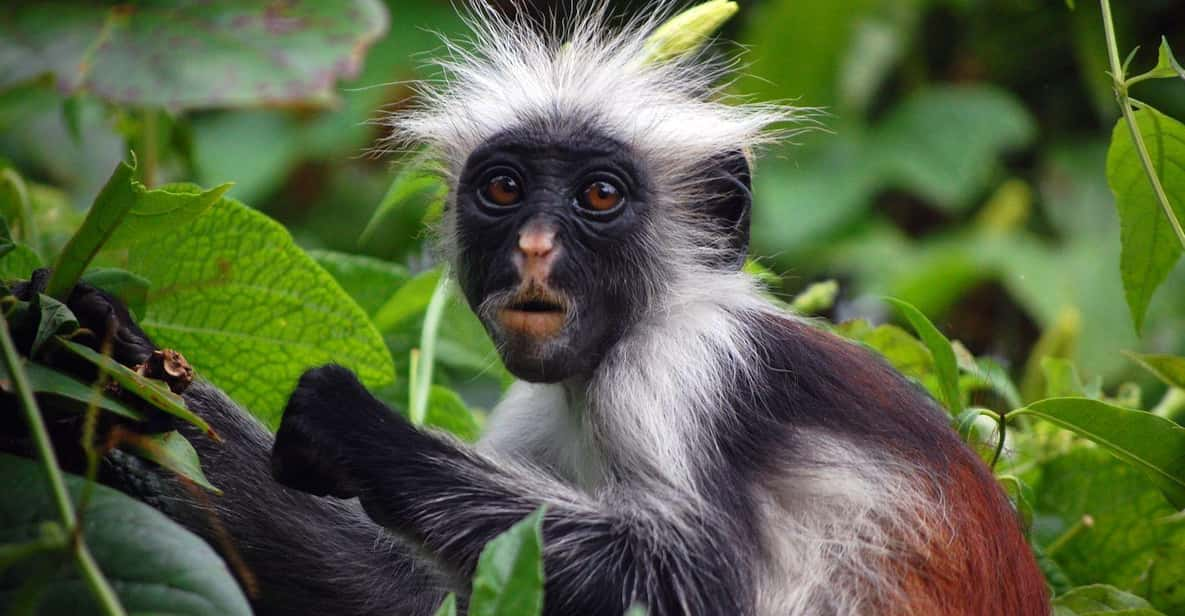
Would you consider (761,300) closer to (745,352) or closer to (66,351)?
(745,352)

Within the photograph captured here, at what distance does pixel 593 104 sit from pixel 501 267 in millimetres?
729

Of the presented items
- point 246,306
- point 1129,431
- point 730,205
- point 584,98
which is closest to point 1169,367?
point 1129,431

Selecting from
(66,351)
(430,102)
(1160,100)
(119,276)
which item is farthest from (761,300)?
(1160,100)

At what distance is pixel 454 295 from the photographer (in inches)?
168

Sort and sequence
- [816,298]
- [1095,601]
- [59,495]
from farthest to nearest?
[816,298], [1095,601], [59,495]

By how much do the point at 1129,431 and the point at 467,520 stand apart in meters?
1.51

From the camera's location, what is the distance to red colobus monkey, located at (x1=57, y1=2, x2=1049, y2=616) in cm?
317

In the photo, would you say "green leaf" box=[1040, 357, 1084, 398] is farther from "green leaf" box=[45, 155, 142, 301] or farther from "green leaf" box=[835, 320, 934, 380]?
"green leaf" box=[45, 155, 142, 301]

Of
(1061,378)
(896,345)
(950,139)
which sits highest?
(896,345)

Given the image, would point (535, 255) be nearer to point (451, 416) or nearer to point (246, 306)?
point (246, 306)

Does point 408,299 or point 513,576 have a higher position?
point 513,576

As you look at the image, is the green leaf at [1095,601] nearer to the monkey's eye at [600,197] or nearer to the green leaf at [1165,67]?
the green leaf at [1165,67]

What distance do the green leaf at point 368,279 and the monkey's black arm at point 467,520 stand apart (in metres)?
1.23

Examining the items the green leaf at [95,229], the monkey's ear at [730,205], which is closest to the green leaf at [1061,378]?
the monkey's ear at [730,205]
